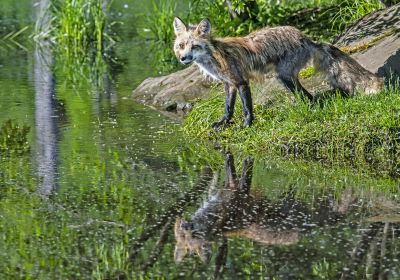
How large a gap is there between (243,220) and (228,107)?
3136 millimetres

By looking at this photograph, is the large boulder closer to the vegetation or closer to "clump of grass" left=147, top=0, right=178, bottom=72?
the vegetation

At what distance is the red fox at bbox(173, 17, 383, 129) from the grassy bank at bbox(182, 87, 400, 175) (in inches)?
9.1

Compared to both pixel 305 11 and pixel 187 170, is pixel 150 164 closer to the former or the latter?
pixel 187 170

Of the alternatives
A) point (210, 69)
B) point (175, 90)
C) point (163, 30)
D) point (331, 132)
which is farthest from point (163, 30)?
point (331, 132)

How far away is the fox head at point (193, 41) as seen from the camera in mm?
10133

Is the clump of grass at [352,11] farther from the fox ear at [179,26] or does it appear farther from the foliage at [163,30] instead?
the fox ear at [179,26]

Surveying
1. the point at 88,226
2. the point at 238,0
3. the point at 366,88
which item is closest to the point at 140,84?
the point at 238,0

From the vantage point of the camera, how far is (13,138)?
1044 centimetres

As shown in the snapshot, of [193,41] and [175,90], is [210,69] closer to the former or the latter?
[193,41]

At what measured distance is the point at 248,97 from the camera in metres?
10.3

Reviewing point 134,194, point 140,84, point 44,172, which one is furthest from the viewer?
point 140,84

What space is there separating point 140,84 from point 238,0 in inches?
78.5

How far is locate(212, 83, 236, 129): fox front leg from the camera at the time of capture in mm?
10445

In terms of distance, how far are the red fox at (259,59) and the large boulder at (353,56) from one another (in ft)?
1.66
